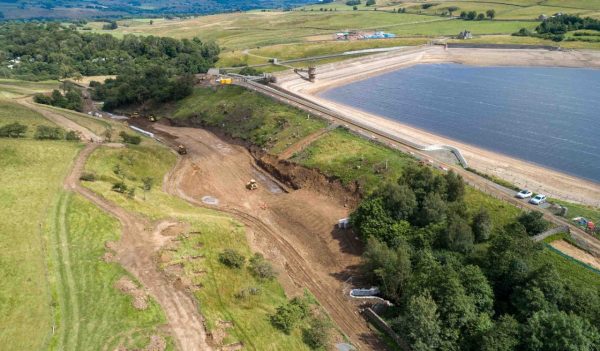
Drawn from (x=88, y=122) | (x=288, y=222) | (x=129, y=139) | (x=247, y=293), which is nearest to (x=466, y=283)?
(x=247, y=293)

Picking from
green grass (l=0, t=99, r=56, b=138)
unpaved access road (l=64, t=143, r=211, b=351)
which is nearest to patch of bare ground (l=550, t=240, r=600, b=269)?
unpaved access road (l=64, t=143, r=211, b=351)

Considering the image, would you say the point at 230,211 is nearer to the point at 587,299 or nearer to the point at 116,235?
the point at 116,235

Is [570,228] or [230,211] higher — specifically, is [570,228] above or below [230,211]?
above

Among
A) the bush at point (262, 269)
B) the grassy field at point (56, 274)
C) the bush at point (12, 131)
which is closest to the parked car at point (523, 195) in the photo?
the bush at point (262, 269)

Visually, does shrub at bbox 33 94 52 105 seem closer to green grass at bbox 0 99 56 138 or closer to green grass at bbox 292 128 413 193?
green grass at bbox 0 99 56 138

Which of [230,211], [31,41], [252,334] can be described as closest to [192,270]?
[252,334]

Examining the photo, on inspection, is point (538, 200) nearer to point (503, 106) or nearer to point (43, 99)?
point (503, 106)

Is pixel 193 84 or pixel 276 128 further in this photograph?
pixel 193 84
